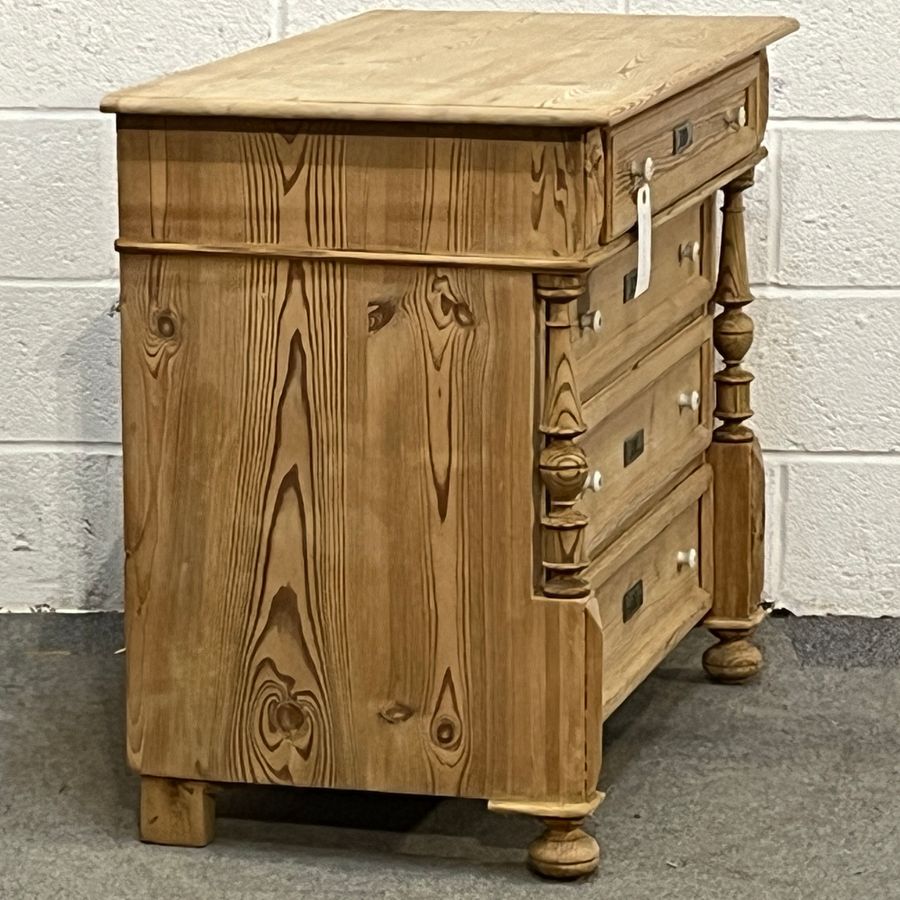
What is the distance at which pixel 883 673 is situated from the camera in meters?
3.20

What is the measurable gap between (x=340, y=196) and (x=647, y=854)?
0.86 m

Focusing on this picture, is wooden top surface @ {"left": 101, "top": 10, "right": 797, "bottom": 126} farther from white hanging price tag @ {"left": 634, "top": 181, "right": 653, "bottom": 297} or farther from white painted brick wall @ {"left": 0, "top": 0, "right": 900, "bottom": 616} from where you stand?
white painted brick wall @ {"left": 0, "top": 0, "right": 900, "bottom": 616}

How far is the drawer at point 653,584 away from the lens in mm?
2619

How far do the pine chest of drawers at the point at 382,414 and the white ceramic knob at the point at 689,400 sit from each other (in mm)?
320

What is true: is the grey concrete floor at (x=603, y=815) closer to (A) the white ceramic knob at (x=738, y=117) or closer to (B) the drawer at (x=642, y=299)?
(B) the drawer at (x=642, y=299)

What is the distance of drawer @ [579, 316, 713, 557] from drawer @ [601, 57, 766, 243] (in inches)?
9.1

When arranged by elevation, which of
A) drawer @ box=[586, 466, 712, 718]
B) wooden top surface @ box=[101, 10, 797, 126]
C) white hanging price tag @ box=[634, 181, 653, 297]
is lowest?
drawer @ box=[586, 466, 712, 718]

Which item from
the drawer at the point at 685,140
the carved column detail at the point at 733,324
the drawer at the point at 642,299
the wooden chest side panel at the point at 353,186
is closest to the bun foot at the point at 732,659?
the carved column detail at the point at 733,324

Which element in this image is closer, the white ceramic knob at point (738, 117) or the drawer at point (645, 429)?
the drawer at point (645, 429)

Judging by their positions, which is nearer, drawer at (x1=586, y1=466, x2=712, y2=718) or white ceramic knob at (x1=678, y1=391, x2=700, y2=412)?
drawer at (x1=586, y1=466, x2=712, y2=718)

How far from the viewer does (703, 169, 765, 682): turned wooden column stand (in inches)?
121

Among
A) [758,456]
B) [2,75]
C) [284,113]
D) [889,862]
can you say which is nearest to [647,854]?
[889,862]

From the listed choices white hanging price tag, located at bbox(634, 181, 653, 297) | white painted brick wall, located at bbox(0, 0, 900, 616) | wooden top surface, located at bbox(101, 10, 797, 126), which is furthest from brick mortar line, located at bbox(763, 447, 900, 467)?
white hanging price tag, located at bbox(634, 181, 653, 297)

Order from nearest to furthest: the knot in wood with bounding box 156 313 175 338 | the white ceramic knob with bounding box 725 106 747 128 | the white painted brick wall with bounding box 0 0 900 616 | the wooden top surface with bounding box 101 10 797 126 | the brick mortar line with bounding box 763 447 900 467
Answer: the wooden top surface with bounding box 101 10 797 126 → the knot in wood with bounding box 156 313 175 338 → the white ceramic knob with bounding box 725 106 747 128 → the white painted brick wall with bounding box 0 0 900 616 → the brick mortar line with bounding box 763 447 900 467
